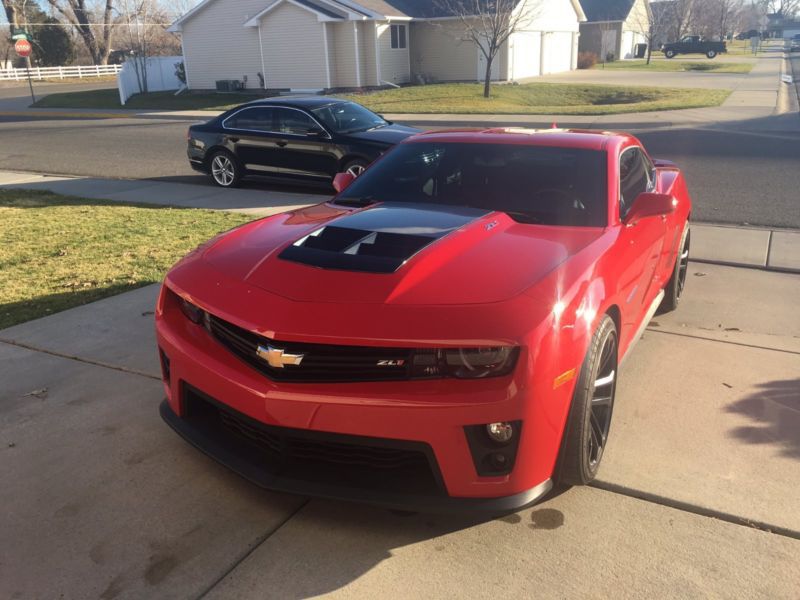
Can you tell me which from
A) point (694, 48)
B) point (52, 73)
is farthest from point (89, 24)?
point (694, 48)

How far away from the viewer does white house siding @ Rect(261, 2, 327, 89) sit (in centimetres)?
3112

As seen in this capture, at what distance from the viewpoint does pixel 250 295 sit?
9.37 feet

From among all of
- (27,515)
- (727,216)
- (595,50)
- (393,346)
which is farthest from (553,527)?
(595,50)

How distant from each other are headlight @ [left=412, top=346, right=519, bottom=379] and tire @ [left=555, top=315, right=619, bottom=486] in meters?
0.41

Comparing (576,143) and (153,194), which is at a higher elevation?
(576,143)

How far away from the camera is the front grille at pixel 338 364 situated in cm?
256

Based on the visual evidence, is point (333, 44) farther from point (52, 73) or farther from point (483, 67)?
point (52, 73)

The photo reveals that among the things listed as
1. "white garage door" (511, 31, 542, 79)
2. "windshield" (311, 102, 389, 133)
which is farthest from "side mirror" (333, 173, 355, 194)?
"white garage door" (511, 31, 542, 79)

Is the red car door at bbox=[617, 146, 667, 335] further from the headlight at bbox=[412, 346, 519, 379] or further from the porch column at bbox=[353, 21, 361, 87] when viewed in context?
the porch column at bbox=[353, 21, 361, 87]

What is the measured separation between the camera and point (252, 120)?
37.2 feet

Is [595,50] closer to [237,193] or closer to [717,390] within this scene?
[237,193]

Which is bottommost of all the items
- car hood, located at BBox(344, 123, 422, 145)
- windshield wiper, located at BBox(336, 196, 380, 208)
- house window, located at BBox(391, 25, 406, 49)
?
car hood, located at BBox(344, 123, 422, 145)

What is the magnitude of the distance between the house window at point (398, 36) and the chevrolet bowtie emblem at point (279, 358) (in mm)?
32636

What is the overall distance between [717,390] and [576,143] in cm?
168
